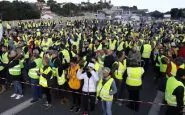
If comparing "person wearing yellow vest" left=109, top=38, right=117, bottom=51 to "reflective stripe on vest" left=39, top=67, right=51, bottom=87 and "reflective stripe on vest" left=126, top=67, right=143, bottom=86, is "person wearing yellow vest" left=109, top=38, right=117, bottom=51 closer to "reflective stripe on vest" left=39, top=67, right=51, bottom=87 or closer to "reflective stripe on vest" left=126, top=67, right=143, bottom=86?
"reflective stripe on vest" left=39, top=67, right=51, bottom=87

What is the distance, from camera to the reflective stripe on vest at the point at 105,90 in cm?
807

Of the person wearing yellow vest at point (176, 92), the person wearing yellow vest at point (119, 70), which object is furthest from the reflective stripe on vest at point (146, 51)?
the person wearing yellow vest at point (176, 92)

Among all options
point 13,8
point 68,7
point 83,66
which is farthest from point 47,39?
point 68,7

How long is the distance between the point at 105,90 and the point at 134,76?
1.26 meters

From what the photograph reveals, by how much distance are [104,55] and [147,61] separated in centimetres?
352

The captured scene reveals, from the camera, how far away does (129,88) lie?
30.5 ft

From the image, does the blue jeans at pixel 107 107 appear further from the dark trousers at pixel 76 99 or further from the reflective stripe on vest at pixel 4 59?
the reflective stripe on vest at pixel 4 59

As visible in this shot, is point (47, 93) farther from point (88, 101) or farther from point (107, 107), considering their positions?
point (107, 107)

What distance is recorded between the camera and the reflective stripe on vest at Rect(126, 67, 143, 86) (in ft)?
29.5

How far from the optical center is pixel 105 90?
8148mm

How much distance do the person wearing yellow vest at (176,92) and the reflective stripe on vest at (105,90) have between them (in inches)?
56.4

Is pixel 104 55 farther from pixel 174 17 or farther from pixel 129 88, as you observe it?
pixel 174 17

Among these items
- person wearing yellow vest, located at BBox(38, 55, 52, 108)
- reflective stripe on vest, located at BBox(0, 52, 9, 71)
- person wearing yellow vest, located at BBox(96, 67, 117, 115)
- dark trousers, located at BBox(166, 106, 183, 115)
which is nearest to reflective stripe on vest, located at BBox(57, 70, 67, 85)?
person wearing yellow vest, located at BBox(38, 55, 52, 108)

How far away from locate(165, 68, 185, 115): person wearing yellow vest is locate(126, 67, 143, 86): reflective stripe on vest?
1633 mm
